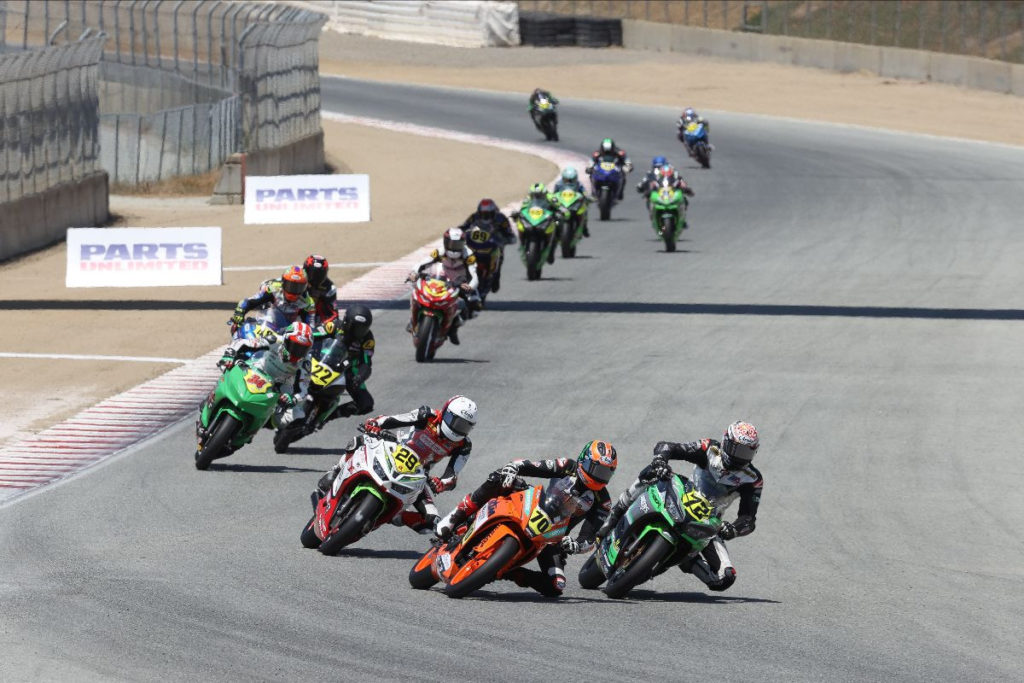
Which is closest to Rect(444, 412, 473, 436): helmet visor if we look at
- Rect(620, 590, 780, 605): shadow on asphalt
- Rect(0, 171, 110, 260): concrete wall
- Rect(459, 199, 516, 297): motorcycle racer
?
Rect(620, 590, 780, 605): shadow on asphalt

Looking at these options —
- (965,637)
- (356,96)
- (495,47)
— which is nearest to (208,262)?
(965,637)

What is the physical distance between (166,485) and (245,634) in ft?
15.8

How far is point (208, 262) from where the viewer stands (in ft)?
92.0

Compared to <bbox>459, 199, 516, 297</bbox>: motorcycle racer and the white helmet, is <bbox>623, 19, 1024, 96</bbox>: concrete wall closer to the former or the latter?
<bbox>459, 199, 516, 297</bbox>: motorcycle racer

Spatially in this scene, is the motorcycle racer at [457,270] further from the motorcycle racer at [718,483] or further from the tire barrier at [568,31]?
the tire barrier at [568,31]

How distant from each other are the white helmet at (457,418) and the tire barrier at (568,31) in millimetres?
62170

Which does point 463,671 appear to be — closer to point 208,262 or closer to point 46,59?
point 208,262

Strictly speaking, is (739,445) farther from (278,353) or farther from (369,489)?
(278,353)

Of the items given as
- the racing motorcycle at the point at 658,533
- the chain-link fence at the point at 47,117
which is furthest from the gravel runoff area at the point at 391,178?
the racing motorcycle at the point at 658,533

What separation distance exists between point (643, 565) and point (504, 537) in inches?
39.4

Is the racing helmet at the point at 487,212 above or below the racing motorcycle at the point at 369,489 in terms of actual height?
above

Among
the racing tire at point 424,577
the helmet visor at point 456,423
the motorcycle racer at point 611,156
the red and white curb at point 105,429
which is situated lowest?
the red and white curb at point 105,429

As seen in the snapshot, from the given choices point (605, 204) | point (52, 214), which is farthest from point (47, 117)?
point (605, 204)

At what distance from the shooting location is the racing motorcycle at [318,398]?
652 inches
